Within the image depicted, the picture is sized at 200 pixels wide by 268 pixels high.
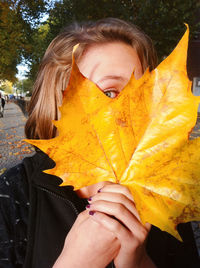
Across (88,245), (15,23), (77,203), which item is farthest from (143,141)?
(15,23)

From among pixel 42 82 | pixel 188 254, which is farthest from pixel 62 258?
pixel 42 82

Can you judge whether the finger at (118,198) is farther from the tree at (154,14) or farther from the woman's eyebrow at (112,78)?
the tree at (154,14)

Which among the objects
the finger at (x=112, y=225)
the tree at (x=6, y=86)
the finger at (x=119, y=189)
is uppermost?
the tree at (x=6, y=86)

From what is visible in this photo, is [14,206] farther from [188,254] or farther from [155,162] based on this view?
[188,254]

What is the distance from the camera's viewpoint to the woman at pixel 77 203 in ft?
2.19

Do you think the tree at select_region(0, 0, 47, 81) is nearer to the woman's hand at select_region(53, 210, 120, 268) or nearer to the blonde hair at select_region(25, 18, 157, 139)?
the blonde hair at select_region(25, 18, 157, 139)

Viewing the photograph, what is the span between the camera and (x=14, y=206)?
1230 millimetres

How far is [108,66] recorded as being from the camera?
1.05 meters

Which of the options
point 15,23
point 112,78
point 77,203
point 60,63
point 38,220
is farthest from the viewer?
point 15,23

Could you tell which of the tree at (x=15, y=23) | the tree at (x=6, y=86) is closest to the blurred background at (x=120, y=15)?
the tree at (x=15, y=23)

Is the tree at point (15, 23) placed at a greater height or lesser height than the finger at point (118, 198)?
greater

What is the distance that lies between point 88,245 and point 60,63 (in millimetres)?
1181

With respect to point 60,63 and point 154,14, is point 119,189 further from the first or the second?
point 154,14

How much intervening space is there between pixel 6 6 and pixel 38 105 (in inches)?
394
